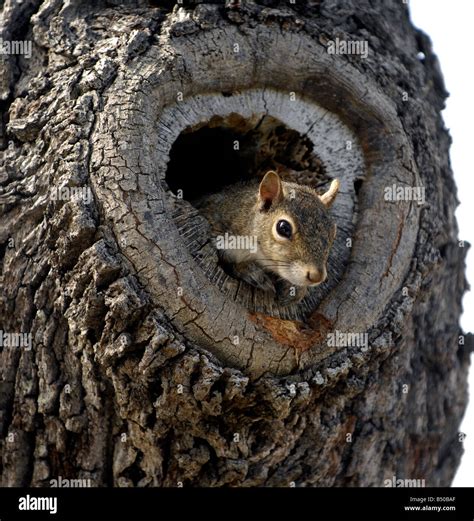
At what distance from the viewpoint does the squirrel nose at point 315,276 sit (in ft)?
9.49

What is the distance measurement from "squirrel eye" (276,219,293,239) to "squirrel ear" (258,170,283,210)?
0.41ft

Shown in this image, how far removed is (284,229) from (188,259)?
616 mm

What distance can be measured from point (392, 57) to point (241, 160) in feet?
2.85

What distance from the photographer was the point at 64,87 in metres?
2.91

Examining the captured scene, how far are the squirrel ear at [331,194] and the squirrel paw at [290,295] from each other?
0.39m

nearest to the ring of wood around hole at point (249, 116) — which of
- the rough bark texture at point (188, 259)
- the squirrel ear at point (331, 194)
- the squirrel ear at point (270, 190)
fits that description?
the rough bark texture at point (188, 259)

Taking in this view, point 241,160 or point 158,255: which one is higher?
point 241,160

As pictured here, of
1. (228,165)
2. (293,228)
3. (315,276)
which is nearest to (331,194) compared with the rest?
(293,228)

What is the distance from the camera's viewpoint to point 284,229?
3.20m

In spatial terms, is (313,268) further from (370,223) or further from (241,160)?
(241,160)

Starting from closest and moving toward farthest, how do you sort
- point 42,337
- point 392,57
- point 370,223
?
1. point 42,337
2. point 370,223
3. point 392,57

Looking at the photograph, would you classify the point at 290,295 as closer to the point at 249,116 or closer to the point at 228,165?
the point at 249,116

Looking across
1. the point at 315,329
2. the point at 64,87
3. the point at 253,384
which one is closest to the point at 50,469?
the point at 253,384

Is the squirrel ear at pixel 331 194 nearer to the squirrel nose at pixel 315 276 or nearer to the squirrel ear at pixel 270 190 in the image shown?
the squirrel ear at pixel 270 190
